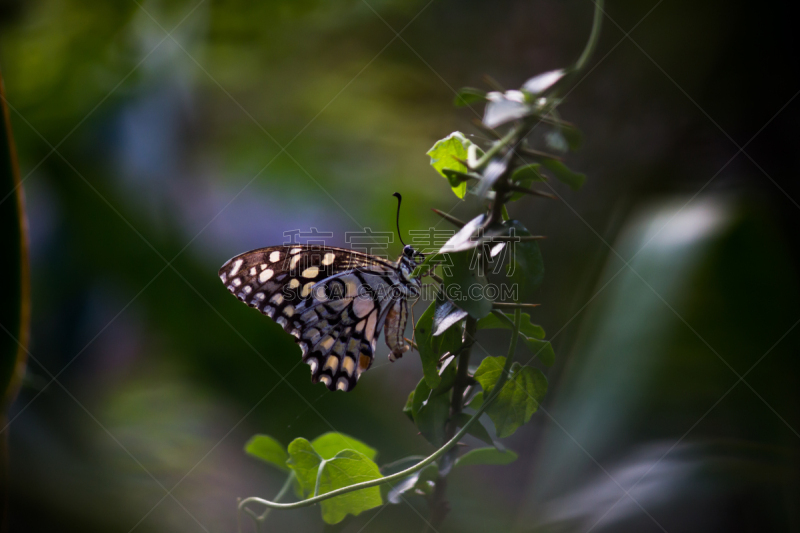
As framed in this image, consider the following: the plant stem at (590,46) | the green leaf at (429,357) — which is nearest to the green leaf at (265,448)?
the green leaf at (429,357)

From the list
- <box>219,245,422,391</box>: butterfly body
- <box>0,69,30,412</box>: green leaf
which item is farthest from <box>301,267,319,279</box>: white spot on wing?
<box>0,69,30,412</box>: green leaf

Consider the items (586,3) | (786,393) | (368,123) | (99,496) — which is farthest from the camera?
(368,123)

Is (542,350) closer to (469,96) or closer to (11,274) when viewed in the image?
(469,96)

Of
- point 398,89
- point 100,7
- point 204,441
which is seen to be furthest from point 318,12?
point 204,441

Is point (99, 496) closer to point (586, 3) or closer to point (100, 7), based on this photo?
point (100, 7)

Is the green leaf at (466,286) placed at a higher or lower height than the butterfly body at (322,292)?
higher

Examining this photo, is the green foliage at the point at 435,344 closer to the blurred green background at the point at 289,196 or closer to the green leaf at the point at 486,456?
the green leaf at the point at 486,456
